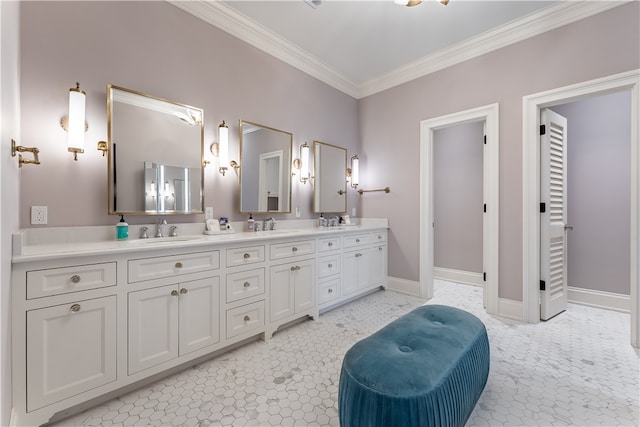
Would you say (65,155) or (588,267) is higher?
(65,155)

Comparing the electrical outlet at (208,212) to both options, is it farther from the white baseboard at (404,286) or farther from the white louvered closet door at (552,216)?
the white louvered closet door at (552,216)

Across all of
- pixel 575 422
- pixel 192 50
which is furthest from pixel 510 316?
pixel 192 50

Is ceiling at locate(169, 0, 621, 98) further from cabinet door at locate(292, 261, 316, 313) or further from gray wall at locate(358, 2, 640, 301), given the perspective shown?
cabinet door at locate(292, 261, 316, 313)

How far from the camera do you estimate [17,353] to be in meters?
1.29

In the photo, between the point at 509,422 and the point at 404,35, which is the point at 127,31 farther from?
the point at 509,422

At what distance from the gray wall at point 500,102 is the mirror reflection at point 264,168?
1.48 m

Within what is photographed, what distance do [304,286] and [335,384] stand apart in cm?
101

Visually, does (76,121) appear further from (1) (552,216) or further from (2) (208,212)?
(1) (552,216)

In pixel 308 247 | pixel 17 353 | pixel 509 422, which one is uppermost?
pixel 308 247

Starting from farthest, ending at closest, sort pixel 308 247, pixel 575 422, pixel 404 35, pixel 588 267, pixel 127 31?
pixel 588 267 → pixel 404 35 → pixel 308 247 → pixel 127 31 → pixel 575 422

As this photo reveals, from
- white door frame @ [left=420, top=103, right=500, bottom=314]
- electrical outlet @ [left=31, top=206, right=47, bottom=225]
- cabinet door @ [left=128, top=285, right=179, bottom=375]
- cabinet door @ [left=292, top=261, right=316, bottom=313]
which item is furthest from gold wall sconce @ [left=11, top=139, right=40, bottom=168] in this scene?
white door frame @ [left=420, top=103, right=500, bottom=314]

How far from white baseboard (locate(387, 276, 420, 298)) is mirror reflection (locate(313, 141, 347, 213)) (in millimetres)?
1214

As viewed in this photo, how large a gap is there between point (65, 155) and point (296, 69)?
249 cm

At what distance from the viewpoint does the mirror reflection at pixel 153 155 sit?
6.55 feet
